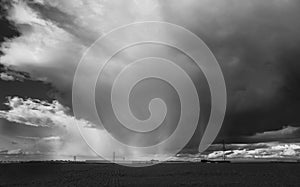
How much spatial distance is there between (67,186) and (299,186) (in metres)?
52.5

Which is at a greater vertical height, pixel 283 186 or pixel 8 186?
pixel 8 186

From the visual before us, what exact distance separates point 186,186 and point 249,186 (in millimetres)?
14561

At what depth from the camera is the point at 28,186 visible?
250ft

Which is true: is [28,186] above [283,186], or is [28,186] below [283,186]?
above

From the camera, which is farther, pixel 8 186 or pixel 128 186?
pixel 8 186

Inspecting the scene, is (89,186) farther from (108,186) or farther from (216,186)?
(216,186)

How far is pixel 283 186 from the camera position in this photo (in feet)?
249

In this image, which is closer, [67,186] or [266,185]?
[67,186]

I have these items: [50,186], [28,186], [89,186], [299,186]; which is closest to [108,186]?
[89,186]

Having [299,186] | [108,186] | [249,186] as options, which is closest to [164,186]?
[108,186]

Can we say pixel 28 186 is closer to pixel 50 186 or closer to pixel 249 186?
pixel 50 186

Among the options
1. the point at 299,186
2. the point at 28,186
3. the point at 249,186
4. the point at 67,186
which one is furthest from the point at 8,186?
the point at 299,186

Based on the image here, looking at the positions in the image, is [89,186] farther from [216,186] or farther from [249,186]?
[249,186]

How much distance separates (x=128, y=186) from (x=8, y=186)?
3080 centimetres
